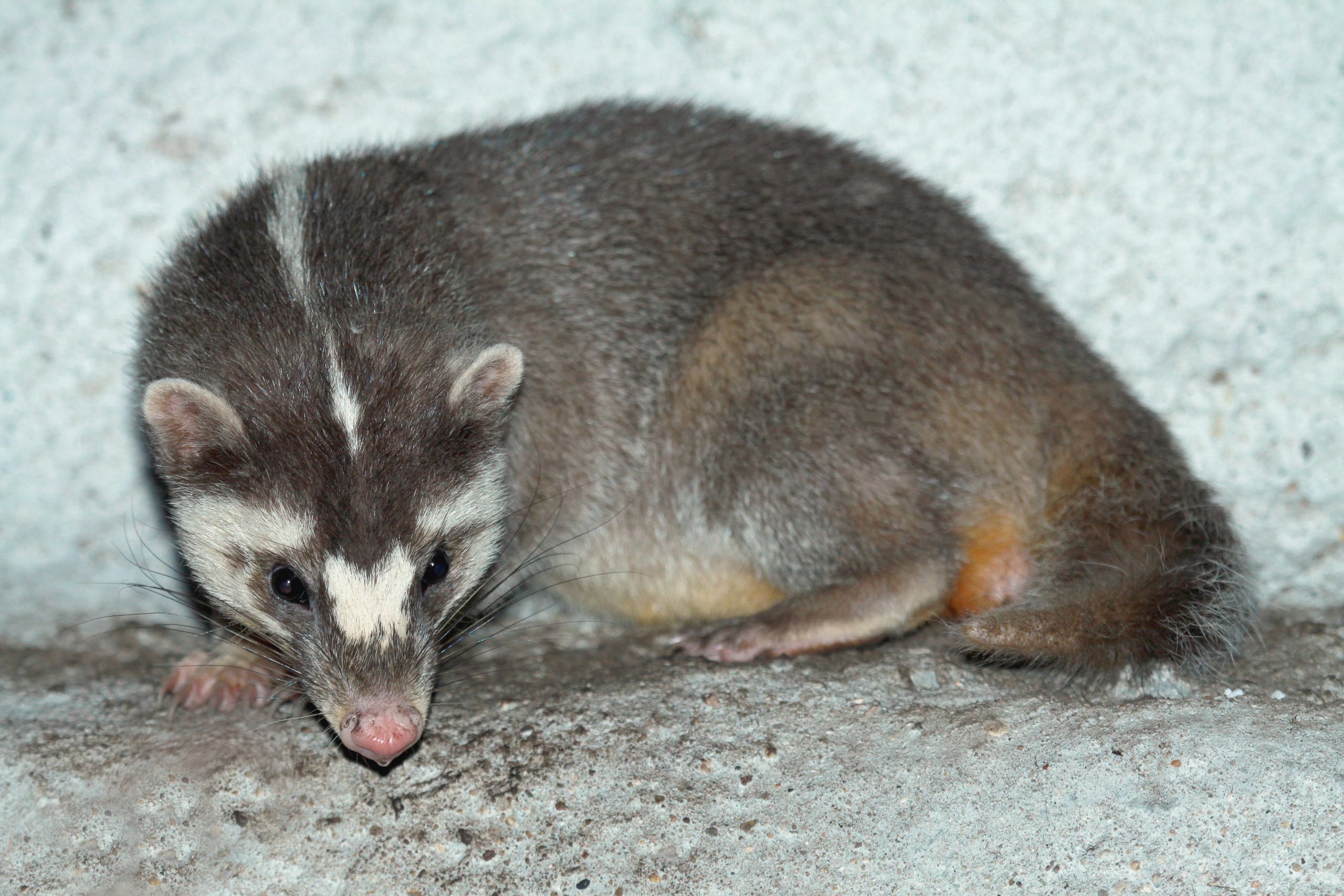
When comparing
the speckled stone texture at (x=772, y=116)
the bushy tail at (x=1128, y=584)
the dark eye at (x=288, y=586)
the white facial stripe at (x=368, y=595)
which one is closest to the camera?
the white facial stripe at (x=368, y=595)

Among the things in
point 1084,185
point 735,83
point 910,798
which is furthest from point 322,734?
point 1084,185

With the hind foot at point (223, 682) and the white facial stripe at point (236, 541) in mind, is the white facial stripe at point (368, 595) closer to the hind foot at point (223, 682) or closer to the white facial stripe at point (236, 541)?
the white facial stripe at point (236, 541)

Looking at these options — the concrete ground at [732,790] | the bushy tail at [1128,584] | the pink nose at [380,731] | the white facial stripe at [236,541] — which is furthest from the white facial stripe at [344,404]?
the bushy tail at [1128,584]

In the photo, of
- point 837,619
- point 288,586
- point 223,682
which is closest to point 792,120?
point 837,619

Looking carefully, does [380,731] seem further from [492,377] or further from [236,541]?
[492,377]

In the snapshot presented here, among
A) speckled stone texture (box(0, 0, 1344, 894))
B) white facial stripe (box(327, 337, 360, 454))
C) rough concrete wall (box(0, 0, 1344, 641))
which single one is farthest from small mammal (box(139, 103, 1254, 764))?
rough concrete wall (box(0, 0, 1344, 641))

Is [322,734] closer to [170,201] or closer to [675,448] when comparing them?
[675,448]
